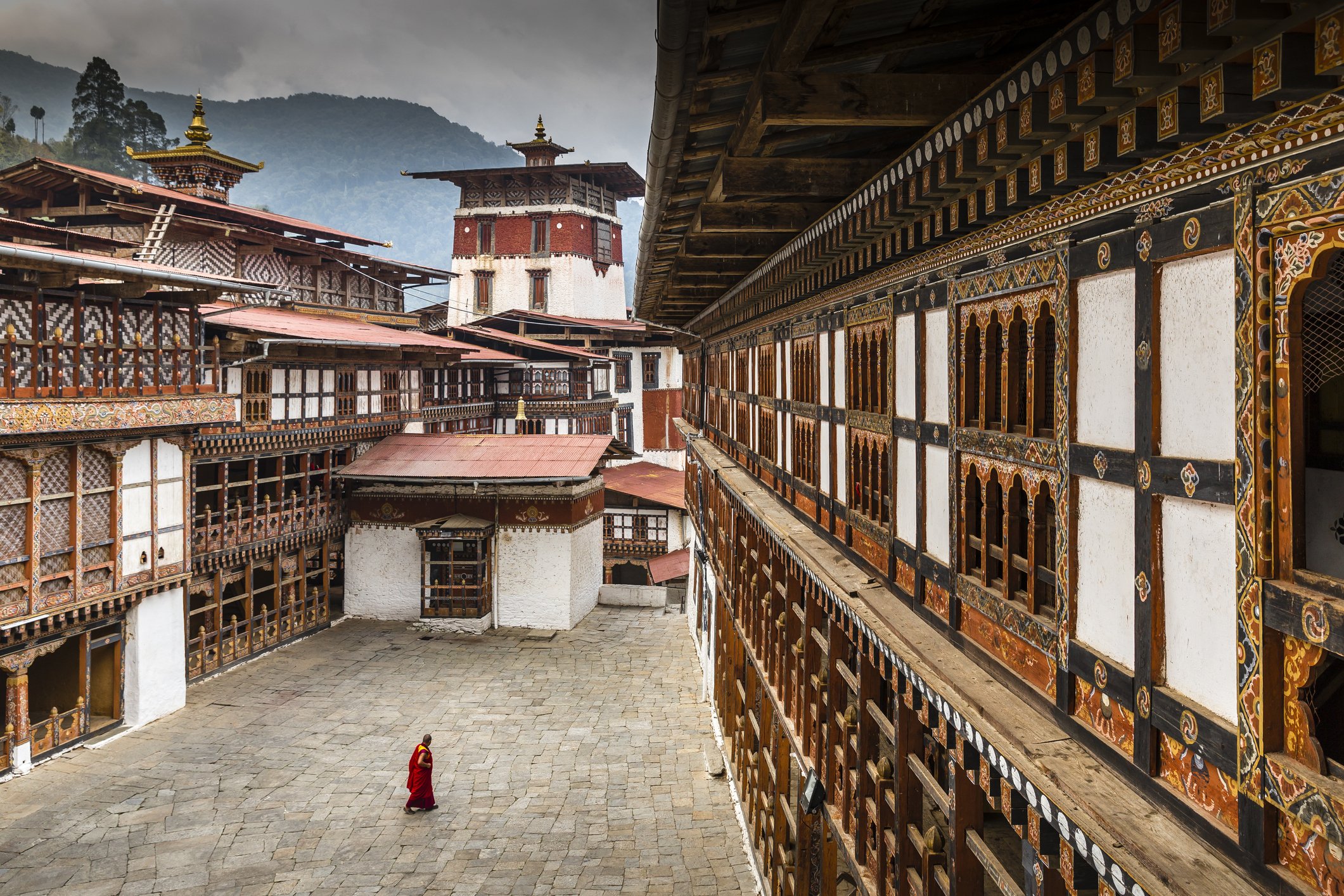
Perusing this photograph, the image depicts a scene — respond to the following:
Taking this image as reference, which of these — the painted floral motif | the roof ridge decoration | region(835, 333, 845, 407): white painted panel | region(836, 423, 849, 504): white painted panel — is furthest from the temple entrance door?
the roof ridge decoration

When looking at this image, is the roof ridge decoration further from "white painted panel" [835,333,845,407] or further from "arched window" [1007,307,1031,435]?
"arched window" [1007,307,1031,435]

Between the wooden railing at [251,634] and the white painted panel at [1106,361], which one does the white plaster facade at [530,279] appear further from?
the white painted panel at [1106,361]

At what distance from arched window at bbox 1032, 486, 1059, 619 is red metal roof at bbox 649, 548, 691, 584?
2291 cm

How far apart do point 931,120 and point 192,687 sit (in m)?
20.3

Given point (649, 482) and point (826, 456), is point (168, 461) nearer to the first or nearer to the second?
point (826, 456)

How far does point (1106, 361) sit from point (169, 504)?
18752mm

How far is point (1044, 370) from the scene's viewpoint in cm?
429

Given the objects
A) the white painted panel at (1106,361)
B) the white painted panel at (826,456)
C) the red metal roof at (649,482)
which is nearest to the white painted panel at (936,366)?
the white painted panel at (1106,361)

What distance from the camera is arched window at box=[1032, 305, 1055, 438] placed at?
4.25 metres

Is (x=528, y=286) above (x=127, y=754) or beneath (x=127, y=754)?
above

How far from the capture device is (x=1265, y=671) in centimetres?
270

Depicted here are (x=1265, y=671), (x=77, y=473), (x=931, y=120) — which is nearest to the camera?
(x=1265, y=671)

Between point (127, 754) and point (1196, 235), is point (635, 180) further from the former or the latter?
point (1196, 235)

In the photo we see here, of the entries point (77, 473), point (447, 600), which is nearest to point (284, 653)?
point (447, 600)
